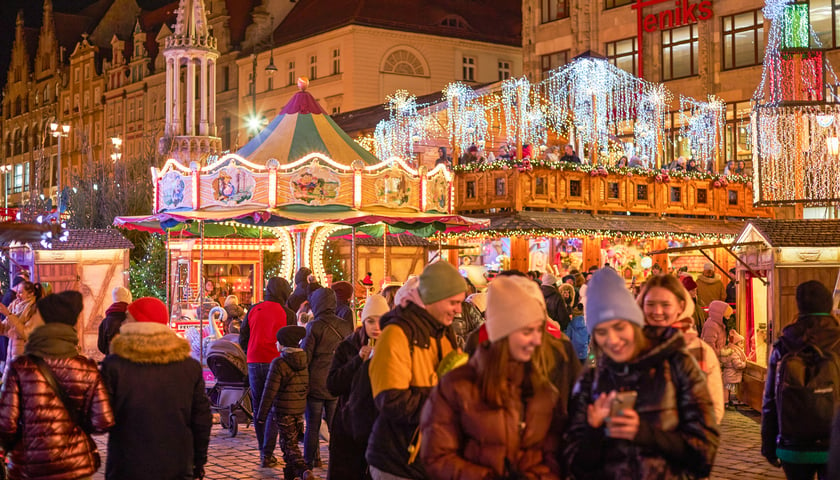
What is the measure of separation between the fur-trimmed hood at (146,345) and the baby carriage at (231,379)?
658 centimetres

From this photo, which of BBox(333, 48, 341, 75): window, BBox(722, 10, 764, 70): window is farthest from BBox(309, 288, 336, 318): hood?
BBox(333, 48, 341, 75): window

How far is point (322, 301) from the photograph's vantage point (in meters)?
9.47

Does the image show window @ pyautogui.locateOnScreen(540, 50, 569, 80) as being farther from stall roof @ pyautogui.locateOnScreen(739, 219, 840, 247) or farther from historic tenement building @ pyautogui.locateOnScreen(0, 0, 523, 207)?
stall roof @ pyautogui.locateOnScreen(739, 219, 840, 247)

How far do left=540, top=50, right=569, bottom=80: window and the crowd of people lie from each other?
114ft

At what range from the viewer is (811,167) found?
993 inches

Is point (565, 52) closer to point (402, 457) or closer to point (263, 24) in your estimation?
point (263, 24)

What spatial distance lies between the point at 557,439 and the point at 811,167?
22.5 metres

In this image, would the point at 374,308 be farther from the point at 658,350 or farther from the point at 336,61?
the point at 336,61

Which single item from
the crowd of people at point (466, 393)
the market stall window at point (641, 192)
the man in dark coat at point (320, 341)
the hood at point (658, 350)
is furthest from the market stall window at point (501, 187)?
the hood at point (658, 350)

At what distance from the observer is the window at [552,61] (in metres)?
41.8

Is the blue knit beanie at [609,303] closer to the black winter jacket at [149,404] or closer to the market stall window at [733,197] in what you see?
the black winter jacket at [149,404]

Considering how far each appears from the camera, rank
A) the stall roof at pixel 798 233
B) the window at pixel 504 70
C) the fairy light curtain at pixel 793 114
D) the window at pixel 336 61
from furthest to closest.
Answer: the window at pixel 504 70 → the window at pixel 336 61 → the fairy light curtain at pixel 793 114 → the stall roof at pixel 798 233

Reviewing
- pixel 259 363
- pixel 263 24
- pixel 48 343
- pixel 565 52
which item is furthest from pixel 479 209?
pixel 263 24

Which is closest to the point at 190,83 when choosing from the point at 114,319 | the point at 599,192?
the point at 599,192
